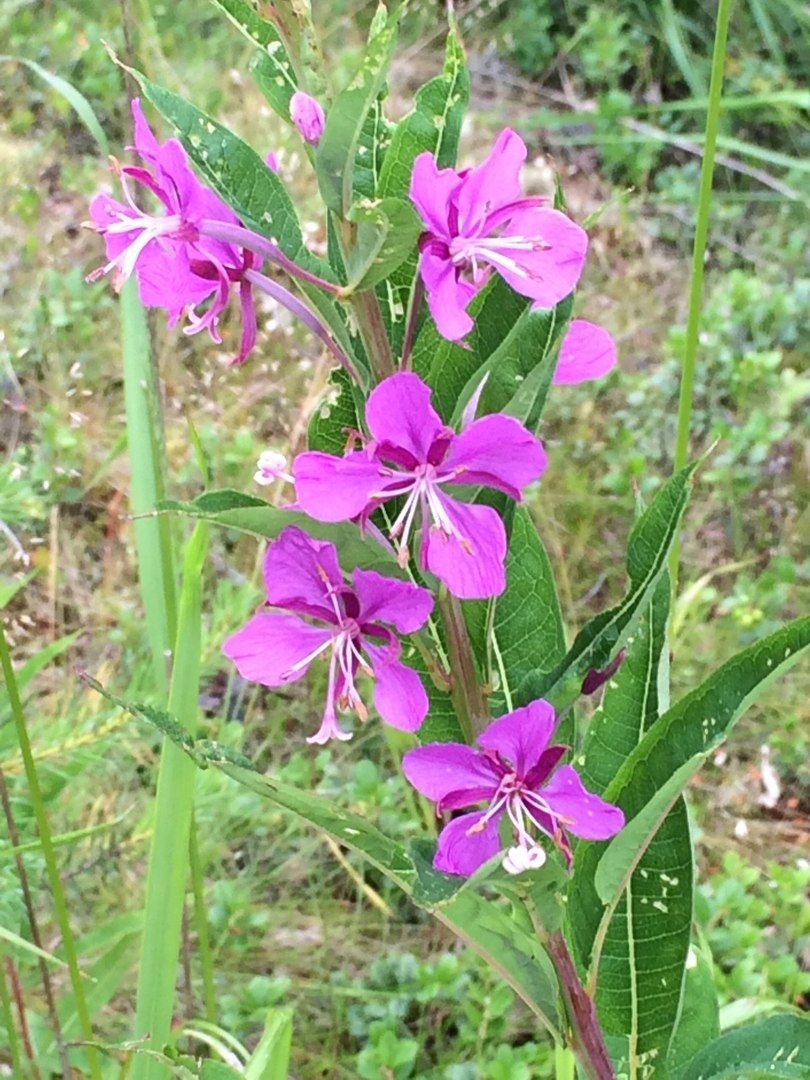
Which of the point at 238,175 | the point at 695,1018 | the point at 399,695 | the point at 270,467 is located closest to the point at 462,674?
the point at 399,695

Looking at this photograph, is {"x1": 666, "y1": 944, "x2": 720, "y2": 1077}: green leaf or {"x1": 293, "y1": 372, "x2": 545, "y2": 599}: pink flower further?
{"x1": 666, "y1": 944, "x2": 720, "y2": 1077}: green leaf

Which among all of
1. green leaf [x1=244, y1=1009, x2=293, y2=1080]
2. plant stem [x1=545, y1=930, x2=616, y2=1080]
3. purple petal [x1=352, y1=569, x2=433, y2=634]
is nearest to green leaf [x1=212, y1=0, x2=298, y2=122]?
purple petal [x1=352, y1=569, x2=433, y2=634]

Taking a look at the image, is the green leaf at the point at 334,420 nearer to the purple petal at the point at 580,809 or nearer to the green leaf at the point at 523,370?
the green leaf at the point at 523,370

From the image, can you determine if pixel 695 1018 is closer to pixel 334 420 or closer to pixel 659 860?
pixel 659 860

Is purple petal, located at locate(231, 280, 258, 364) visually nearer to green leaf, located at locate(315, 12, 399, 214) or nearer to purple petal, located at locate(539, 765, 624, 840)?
green leaf, located at locate(315, 12, 399, 214)

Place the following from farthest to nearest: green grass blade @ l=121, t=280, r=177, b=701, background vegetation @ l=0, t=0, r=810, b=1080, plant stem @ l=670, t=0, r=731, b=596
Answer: background vegetation @ l=0, t=0, r=810, b=1080
green grass blade @ l=121, t=280, r=177, b=701
plant stem @ l=670, t=0, r=731, b=596

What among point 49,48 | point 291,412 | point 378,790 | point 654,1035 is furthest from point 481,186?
point 49,48

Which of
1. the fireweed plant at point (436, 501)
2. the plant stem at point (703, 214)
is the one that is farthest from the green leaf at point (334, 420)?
the plant stem at point (703, 214)
